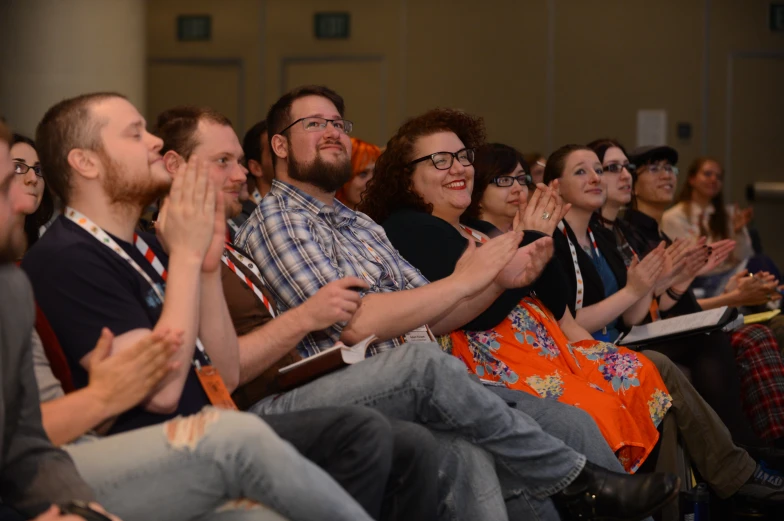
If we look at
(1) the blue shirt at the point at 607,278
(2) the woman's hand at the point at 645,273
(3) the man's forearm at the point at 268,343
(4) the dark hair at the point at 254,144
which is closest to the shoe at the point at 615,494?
(3) the man's forearm at the point at 268,343

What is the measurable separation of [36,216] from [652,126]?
5691 mm

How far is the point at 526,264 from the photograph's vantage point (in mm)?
3021

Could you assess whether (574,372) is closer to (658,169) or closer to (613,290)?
(613,290)

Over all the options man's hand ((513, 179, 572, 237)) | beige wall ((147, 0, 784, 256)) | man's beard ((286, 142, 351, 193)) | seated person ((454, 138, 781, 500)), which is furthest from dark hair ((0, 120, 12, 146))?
beige wall ((147, 0, 784, 256))

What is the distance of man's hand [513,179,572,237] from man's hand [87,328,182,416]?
5.83 ft

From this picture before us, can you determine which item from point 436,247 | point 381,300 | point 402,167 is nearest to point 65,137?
point 381,300

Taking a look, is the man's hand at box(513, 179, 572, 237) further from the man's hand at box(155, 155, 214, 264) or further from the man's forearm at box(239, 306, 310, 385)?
the man's hand at box(155, 155, 214, 264)

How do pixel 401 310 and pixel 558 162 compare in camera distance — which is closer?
pixel 401 310

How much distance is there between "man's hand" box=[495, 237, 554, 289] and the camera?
301 cm

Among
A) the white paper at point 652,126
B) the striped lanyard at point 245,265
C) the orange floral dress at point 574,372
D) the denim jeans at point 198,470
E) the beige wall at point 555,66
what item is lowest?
the orange floral dress at point 574,372

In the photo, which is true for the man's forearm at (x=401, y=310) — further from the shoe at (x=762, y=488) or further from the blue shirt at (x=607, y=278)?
the shoe at (x=762, y=488)

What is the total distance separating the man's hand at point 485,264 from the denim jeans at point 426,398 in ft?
1.34

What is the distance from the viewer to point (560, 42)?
7809mm

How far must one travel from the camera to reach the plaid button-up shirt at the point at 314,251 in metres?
2.71
